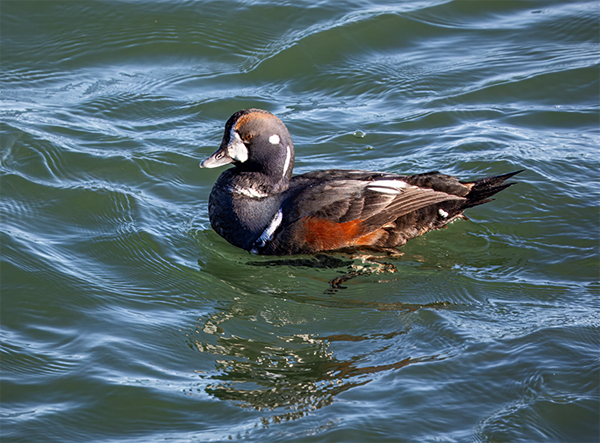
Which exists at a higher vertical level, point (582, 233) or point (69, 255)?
point (69, 255)

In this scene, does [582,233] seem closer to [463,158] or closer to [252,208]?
[463,158]

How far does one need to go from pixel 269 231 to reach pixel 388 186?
44.3 inches

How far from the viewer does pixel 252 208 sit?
247 inches

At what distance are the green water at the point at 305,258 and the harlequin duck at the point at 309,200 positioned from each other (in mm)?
258

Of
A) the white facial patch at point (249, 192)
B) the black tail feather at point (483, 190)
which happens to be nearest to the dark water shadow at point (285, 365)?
the white facial patch at point (249, 192)

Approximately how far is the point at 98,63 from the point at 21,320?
509 centimetres

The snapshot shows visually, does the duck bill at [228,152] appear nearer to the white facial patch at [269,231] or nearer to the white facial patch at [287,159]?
the white facial patch at [287,159]

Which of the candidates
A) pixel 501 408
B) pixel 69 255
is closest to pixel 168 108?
pixel 69 255

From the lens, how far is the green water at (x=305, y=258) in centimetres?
446

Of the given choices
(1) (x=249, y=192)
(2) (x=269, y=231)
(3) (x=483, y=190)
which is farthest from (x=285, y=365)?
(3) (x=483, y=190)

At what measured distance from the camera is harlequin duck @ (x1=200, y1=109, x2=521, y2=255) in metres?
6.06

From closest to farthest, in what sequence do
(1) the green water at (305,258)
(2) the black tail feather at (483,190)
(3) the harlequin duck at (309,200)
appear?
(1) the green water at (305,258), (3) the harlequin duck at (309,200), (2) the black tail feather at (483,190)

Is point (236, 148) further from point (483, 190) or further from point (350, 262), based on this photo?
point (483, 190)

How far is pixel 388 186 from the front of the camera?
6.18 meters
